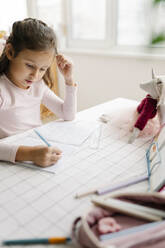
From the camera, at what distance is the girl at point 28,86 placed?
29.9 inches

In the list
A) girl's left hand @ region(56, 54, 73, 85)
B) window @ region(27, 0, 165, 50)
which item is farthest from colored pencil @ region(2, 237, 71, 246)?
window @ region(27, 0, 165, 50)

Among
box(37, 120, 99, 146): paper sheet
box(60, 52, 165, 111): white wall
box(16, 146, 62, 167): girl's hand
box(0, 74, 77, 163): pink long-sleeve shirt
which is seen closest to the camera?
box(16, 146, 62, 167): girl's hand

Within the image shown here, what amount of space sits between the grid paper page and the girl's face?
35 centimetres

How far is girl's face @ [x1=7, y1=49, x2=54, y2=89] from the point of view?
3.07 ft

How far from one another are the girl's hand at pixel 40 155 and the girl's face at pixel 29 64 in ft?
1.11

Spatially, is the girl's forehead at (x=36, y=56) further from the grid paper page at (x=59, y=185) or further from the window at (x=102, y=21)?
the window at (x=102, y=21)

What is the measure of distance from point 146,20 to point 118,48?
1.10 feet

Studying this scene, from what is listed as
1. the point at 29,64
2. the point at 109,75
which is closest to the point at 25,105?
the point at 29,64

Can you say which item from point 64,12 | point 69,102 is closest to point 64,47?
point 64,12

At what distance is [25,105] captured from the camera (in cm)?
115

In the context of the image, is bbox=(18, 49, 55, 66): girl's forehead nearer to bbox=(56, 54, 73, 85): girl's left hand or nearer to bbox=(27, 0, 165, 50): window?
bbox=(56, 54, 73, 85): girl's left hand

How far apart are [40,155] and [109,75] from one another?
1574mm

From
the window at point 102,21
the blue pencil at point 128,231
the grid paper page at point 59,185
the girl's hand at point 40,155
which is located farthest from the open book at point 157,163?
the window at point 102,21

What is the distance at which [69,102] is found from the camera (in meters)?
1.19
